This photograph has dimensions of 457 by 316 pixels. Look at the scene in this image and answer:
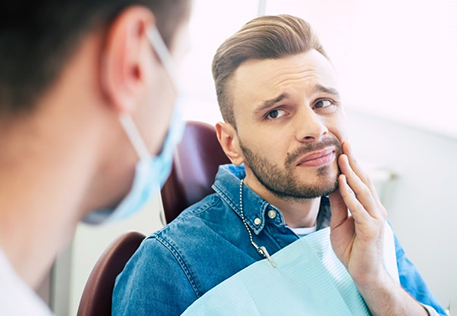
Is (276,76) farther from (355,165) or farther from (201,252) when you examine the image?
(201,252)

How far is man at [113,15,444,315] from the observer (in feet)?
3.79

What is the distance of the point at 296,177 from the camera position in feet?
3.98

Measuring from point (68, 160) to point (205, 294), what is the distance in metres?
0.69

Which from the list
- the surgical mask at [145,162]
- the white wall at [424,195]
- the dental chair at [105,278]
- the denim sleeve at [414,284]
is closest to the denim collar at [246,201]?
the dental chair at [105,278]

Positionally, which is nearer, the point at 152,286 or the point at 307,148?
the point at 152,286

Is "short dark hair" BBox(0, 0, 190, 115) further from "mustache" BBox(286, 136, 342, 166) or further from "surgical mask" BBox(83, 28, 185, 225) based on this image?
"mustache" BBox(286, 136, 342, 166)

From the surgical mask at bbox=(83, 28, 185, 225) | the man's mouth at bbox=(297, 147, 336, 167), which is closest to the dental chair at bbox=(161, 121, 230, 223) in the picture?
the man's mouth at bbox=(297, 147, 336, 167)

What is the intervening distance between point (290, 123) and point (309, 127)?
2.0 inches

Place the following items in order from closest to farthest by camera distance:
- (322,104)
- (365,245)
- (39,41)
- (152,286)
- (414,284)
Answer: (39,41), (152,286), (365,245), (322,104), (414,284)

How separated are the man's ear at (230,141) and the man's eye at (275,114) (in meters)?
0.11

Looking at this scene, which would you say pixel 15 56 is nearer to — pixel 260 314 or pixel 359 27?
pixel 260 314

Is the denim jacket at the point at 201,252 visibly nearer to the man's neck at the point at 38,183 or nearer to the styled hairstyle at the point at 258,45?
the styled hairstyle at the point at 258,45

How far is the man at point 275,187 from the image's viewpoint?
Result: 3.79 ft

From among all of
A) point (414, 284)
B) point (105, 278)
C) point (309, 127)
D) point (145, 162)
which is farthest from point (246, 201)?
point (145, 162)
